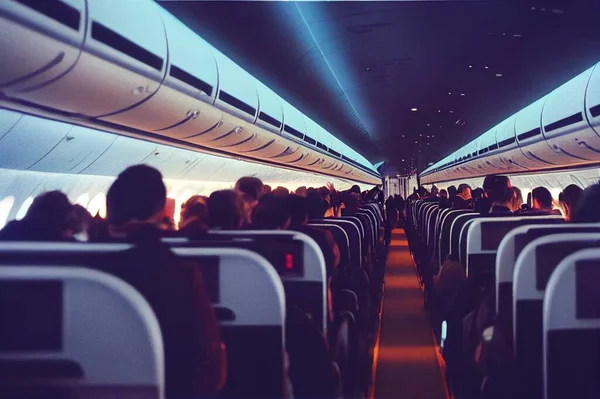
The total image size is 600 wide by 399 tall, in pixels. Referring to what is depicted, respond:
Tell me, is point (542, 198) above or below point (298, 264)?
above

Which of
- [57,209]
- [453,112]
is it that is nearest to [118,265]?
[57,209]

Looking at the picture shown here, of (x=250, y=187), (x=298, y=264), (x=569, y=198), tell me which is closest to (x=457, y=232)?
(x=569, y=198)

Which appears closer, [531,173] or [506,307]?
[506,307]

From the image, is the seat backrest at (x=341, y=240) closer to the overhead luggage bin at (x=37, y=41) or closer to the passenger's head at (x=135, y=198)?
the overhead luggage bin at (x=37, y=41)

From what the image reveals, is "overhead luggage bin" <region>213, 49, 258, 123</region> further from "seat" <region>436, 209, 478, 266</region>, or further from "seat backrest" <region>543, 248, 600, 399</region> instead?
"seat backrest" <region>543, 248, 600, 399</region>

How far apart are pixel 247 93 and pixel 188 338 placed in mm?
7184

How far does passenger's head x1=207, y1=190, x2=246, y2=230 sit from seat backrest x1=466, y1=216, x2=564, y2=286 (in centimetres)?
197

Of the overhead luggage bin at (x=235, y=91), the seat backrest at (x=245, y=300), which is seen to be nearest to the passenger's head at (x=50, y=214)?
the seat backrest at (x=245, y=300)

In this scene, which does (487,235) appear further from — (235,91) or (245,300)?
(235,91)

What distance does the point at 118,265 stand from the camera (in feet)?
7.93

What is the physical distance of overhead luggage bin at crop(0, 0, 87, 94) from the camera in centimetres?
361

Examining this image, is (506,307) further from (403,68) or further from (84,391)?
(403,68)

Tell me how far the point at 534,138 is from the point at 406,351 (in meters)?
5.64

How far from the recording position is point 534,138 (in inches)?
494
